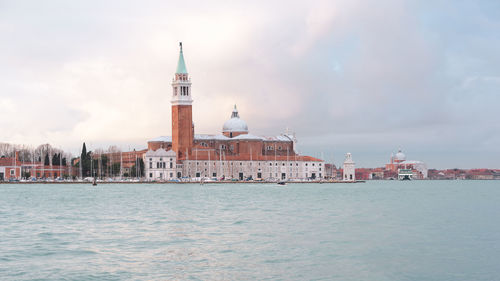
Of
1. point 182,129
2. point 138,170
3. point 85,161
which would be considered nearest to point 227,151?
point 182,129

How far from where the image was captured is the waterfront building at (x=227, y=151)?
6788 centimetres

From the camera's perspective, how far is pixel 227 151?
73.4m

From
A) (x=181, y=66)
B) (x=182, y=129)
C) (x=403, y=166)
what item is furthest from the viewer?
(x=403, y=166)

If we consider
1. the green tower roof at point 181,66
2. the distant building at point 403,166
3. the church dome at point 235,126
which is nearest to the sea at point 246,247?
the green tower roof at point 181,66

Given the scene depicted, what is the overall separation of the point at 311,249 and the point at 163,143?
197 ft

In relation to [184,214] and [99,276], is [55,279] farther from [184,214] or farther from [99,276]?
[184,214]

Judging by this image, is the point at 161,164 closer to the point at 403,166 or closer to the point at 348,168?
the point at 348,168

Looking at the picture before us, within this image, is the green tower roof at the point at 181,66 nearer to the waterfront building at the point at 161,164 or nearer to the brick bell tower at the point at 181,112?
the brick bell tower at the point at 181,112

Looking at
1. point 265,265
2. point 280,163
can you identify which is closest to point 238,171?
point 280,163

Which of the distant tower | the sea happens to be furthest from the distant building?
the sea

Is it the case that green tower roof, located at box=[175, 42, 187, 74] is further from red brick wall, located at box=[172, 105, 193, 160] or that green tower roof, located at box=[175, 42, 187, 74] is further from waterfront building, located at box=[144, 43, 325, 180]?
red brick wall, located at box=[172, 105, 193, 160]

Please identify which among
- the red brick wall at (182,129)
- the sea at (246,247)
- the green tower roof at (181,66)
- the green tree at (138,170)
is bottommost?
the sea at (246,247)

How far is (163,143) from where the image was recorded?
7194 centimetres

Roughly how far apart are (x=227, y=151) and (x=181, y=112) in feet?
28.4
